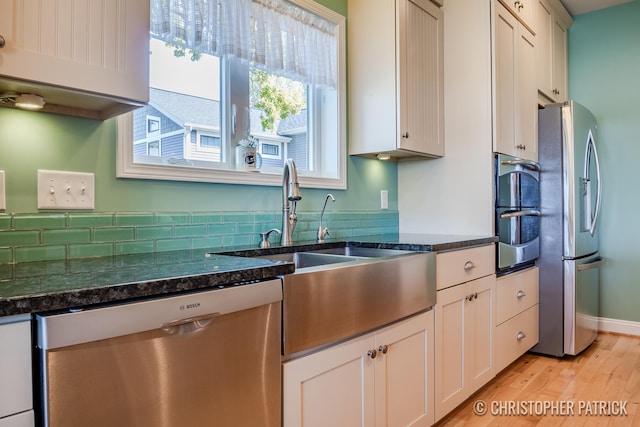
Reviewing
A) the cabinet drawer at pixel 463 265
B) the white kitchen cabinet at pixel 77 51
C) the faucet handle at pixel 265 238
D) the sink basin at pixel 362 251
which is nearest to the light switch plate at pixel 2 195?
Result: the white kitchen cabinet at pixel 77 51

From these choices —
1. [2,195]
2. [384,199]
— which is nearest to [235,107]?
[2,195]

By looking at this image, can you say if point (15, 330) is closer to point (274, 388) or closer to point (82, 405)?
point (82, 405)

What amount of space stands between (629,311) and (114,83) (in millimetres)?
4060

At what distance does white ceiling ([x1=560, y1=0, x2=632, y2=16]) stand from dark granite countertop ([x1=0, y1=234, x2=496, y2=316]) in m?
3.63

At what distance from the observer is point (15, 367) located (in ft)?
Result: 2.41

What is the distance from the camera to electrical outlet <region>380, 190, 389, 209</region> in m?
2.69

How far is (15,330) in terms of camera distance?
736 mm

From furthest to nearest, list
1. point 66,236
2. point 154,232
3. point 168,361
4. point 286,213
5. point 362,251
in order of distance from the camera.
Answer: point 362,251 < point 286,213 < point 154,232 < point 66,236 < point 168,361

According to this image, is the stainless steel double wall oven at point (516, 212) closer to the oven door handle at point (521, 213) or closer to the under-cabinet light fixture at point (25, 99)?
the oven door handle at point (521, 213)

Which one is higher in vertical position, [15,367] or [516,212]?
[516,212]

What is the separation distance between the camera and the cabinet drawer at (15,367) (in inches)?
28.4

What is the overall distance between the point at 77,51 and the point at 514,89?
8.16 ft

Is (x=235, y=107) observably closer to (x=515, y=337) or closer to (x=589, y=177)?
(x=515, y=337)

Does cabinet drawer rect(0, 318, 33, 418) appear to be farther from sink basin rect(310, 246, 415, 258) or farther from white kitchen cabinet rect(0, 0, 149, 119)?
sink basin rect(310, 246, 415, 258)
